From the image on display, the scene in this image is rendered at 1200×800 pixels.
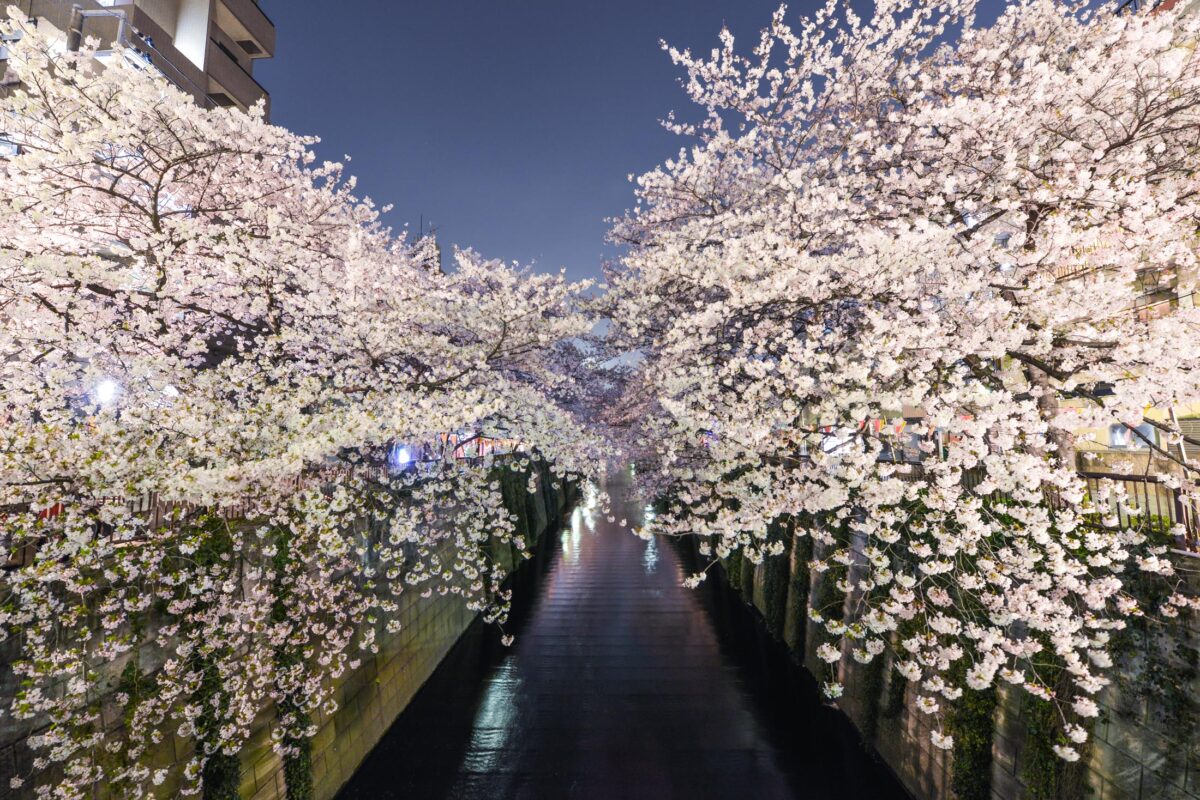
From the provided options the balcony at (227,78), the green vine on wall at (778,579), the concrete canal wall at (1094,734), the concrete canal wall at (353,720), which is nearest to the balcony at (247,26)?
the balcony at (227,78)

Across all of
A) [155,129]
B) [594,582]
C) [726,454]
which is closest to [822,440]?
[726,454]

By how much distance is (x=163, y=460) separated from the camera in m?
5.58

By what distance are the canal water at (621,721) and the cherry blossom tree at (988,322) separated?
298 cm

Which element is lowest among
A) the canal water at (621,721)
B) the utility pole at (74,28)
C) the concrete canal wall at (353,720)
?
the canal water at (621,721)

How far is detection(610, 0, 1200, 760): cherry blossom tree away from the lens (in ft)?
20.0

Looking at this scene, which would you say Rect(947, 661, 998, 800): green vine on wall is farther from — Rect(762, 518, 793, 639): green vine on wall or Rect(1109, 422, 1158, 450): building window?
Rect(1109, 422, 1158, 450): building window

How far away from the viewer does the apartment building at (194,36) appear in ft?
69.2

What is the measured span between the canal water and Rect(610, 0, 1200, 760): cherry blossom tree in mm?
2976

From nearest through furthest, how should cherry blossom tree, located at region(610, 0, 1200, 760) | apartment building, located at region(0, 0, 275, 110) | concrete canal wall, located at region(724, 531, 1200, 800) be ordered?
concrete canal wall, located at region(724, 531, 1200, 800) → cherry blossom tree, located at region(610, 0, 1200, 760) → apartment building, located at region(0, 0, 275, 110)

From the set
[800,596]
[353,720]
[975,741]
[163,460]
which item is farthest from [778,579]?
[163,460]

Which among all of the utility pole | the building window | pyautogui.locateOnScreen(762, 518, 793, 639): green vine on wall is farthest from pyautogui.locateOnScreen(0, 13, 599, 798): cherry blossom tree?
the building window

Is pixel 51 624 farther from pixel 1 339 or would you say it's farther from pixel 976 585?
pixel 976 585

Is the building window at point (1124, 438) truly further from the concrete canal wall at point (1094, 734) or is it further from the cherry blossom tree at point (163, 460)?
the cherry blossom tree at point (163, 460)

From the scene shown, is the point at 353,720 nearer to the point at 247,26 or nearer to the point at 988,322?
the point at 988,322
